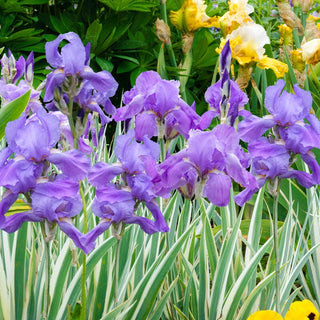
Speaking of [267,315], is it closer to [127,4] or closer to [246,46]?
[246,46]

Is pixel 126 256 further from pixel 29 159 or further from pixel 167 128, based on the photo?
pixel 29 159

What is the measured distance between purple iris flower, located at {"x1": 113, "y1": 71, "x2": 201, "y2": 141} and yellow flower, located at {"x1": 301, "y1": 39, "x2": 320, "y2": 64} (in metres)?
1.03

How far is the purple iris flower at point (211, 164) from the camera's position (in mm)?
745

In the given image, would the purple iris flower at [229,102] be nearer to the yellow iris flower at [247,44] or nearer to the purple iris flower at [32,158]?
the purple iris flower at [32,158]

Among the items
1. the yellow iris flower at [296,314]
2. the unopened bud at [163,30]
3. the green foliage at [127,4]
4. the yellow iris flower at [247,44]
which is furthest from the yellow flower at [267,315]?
the green foliage at [127,4]

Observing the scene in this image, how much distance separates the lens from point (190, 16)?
207 centimetres

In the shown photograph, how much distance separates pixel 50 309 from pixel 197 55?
2063 millimetres

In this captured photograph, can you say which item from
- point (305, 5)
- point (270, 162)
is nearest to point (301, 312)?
point (270, 162)

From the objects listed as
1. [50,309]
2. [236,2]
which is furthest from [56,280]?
→ [236,2]

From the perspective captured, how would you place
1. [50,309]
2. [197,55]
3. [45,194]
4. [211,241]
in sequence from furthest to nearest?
[197,55] → [211,241] → [50,309] → [45,194]

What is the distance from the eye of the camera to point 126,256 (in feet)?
3.56

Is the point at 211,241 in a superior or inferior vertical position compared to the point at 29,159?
inferior

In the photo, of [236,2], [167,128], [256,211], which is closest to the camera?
[167,128]

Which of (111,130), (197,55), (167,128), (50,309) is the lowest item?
(111,130)
